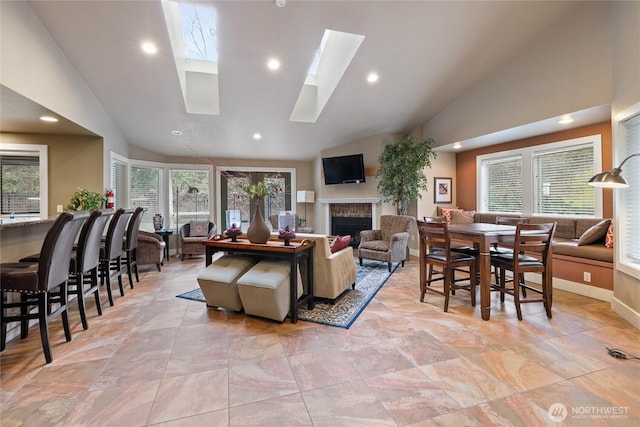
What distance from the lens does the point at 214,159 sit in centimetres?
703

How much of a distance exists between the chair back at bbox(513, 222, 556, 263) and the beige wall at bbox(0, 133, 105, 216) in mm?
5599

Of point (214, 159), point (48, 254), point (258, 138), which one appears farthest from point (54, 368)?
point (214, 159)

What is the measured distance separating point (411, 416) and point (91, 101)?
5265 mm

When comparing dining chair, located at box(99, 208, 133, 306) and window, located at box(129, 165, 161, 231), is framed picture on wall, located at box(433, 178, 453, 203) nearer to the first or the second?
dining chair, located at box(99, 208, 133, 306)

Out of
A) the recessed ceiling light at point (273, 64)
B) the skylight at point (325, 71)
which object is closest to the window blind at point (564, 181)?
the skylight at point (325, 71)

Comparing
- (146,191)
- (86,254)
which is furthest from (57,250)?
(146,191)

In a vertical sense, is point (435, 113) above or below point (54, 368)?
above

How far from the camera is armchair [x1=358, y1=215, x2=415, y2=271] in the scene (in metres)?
4.75

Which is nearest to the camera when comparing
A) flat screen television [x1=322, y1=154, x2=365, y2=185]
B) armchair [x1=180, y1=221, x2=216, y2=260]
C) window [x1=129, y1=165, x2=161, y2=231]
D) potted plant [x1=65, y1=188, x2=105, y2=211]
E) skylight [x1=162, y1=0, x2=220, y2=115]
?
skylight [x1=162, y1=0, x2=220, y2=115]

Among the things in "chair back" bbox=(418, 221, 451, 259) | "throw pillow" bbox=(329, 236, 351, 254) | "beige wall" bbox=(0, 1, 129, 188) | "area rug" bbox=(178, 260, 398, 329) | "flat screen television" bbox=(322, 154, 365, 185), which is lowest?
"area rug" bbox=(178, 260, 398, 329)

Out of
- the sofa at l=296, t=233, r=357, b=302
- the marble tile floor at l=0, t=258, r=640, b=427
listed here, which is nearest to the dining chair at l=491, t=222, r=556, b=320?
the marble tile floor at l=0, t=258, r=640, b=427

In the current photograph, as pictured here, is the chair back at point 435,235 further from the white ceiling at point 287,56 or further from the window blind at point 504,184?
the window blind at point 504,184

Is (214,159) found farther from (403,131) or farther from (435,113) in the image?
(435,113)

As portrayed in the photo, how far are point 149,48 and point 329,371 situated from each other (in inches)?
159
